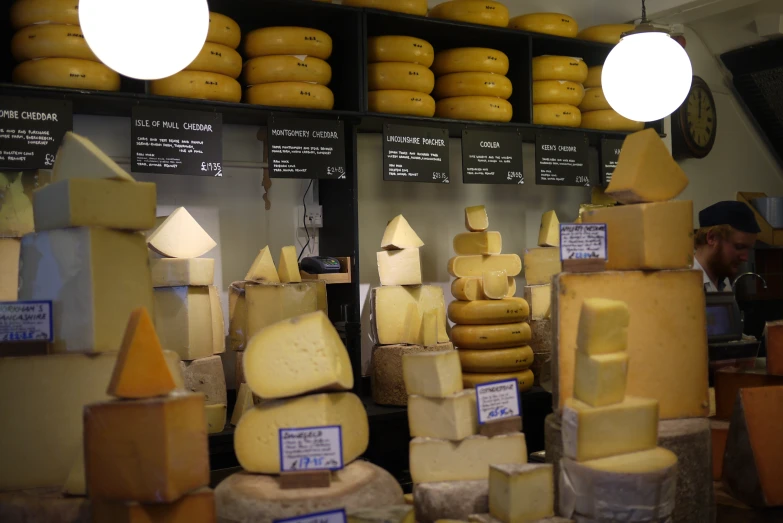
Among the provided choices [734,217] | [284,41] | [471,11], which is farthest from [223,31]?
[734,217]

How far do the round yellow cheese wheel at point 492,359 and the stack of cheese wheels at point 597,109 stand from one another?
4.46ft

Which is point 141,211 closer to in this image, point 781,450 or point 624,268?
point 624,268

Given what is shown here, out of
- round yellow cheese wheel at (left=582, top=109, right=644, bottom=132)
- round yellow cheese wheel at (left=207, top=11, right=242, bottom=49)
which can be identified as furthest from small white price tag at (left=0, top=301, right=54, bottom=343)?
round yellow cheese wheel at (left=582, top=109, right=644, bottom=132)

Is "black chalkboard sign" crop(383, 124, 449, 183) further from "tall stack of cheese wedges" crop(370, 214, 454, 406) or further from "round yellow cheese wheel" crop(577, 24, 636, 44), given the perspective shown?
"round yellow cheese wheel" crop(577, 24, 636, 44)

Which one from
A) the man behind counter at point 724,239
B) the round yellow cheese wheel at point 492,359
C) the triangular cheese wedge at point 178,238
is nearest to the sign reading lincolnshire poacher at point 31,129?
the triangular cheese wedge at point 178,238

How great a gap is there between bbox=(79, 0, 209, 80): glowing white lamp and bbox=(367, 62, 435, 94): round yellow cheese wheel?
1213 mm

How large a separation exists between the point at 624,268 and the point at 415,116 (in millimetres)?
1493

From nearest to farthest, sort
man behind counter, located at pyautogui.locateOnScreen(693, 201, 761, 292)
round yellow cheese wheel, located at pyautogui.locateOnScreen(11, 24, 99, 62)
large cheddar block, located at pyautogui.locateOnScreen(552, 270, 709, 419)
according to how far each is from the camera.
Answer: large cheddar block, located at pyautogui.locateOnScreen(552, 270, 709, 419)
round yellow cheese wheel, located at pyautogui.locateOnScreen(11, 24, 99, 62)
man behind counter, located at pyautogui.locateOnScreen(693, 201, 761, 292)

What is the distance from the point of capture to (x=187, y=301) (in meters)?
2.57

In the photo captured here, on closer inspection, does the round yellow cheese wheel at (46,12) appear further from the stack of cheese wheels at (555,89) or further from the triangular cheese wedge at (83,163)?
the stack of cheese wheels at (555,89)

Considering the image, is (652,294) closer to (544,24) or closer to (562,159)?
(562,159)

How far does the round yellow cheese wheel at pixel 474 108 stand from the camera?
10.7 feet

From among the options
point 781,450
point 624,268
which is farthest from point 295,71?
point 781,450

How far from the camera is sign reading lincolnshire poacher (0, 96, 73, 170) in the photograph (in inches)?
96.8
